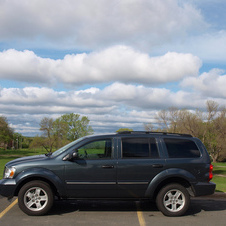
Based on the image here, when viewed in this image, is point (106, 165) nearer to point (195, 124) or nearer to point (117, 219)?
point (117, 219)

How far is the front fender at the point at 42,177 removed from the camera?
252 inches

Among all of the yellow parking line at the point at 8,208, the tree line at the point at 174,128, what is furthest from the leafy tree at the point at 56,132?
the yellow parking line at the point at 8,208

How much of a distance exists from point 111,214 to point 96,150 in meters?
1.45

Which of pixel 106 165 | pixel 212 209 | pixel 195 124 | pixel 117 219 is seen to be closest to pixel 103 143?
pixel 106 165

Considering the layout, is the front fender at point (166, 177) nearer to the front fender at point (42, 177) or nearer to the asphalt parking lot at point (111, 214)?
the asphalt parking lot at point (111, 214)

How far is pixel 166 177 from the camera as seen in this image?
655cm

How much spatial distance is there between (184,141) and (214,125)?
176ft

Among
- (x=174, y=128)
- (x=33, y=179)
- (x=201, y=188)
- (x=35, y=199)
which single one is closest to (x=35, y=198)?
(x=35, y=199)

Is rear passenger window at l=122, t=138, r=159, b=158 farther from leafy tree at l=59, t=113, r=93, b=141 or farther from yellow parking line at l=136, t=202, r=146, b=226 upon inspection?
leafy tree at l=59, t=113, r=93, b=141

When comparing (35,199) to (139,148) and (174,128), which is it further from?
(174,128)

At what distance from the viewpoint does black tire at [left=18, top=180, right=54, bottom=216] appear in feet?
20.9

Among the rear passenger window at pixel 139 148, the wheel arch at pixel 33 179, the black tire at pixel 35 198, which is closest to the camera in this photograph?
the black tire at pixel 35 198

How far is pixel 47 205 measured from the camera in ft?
21.0

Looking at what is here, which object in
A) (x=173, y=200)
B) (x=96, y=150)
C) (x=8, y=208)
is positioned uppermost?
(x=96, y=150)
